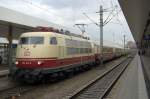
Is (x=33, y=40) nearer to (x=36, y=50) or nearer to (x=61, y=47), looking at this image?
(x=36, y=50)

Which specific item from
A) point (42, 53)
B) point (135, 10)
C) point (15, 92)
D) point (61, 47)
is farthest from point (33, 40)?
point (135, 10)

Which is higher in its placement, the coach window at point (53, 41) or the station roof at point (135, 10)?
the station roof at point (135, 10)

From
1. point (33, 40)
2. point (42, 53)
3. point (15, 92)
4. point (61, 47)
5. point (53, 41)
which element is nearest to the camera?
point (15, 92)

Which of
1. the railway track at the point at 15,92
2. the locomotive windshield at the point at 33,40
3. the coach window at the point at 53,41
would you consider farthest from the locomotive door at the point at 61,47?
the railway track at the point at 15,92

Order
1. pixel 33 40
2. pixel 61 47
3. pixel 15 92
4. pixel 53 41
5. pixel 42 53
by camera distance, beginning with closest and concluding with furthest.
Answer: pixel 15 92 < pixel 42 53 < pixel 33 40 < pixel 53 41 < pixel 61 47

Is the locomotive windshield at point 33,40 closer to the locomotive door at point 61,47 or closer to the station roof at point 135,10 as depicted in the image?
the locomotive door at point 61,47

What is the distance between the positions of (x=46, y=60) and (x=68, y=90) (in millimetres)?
2130

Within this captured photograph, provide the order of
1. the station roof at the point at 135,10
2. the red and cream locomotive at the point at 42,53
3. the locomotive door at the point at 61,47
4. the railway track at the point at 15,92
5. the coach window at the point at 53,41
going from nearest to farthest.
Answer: the railway track at the point at 15,92
the red and cream locomotive at the point at 42,53
the coach window at the point at 53,41
the locomotive door at the point at 61,47
the station roof at the point at 135,10

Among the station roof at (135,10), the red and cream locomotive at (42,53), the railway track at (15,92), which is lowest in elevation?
the railway track at (15,92)

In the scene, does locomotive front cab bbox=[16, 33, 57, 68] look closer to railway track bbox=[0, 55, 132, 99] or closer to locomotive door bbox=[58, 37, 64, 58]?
locomotive door bbox=[58, 37, 64, 58]

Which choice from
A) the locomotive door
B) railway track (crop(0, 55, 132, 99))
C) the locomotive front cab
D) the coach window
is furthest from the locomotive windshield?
railway track (crop(0, 55, 132, 99))

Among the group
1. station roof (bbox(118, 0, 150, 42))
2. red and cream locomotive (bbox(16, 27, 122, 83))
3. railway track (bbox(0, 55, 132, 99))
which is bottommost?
railway track (bbox(0, 55, 132, 99))

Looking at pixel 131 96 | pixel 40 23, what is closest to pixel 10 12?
pixel 40 23

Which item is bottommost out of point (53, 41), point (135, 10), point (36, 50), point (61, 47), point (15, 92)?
point (15, 92)
